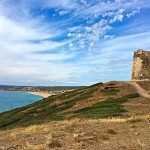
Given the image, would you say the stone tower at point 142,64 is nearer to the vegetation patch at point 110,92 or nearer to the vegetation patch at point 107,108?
the vegetation patch at point 110,92

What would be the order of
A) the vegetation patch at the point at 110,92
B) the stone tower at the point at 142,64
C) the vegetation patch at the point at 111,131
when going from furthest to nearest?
1. the stone tower at the point at 142,64
2. the vegetation patch at the point at 110,92
3. the vegetation patch at the point at 111,131

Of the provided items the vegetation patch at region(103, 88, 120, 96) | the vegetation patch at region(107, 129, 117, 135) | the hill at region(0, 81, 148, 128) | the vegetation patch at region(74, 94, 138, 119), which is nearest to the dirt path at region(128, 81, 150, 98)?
the hill at region(0, 81, 148, 128)

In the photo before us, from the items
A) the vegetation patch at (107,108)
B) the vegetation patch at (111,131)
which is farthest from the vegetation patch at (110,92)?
the vegetation patch at (111,131)

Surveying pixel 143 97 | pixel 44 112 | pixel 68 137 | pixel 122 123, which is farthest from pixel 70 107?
pixel 68 137

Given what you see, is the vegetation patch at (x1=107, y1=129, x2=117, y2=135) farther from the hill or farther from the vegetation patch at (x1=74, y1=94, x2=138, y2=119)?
the hill

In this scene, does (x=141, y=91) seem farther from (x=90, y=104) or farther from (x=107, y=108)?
(x=107, y=108)

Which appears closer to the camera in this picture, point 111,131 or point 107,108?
point 111,131

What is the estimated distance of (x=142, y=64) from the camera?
78625mm

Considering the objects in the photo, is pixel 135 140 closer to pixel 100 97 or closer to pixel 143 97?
pixel 143 97

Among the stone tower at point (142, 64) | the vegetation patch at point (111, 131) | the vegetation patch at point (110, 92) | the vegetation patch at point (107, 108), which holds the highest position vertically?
the stone tower at point (142, 64)

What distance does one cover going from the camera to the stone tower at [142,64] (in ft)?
258

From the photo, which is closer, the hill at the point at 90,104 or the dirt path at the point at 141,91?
the hill at the point at 90,104

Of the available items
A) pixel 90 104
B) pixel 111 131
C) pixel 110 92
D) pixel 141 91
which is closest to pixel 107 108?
pixel 90 104

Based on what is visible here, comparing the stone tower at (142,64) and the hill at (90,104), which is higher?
the stone tower at (142,64)
